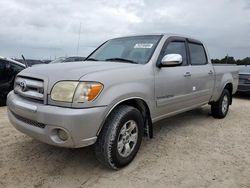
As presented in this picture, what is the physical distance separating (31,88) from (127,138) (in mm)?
1322

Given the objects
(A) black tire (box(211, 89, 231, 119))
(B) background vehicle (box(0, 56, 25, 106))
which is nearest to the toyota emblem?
(B) background vehicle (box(0, 56, 25, 106))

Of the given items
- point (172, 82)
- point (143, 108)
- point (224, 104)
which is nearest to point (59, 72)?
point (143, 108)

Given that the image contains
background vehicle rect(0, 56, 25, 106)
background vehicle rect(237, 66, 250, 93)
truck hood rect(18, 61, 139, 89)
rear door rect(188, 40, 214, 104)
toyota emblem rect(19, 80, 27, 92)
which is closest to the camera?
truck hood rect(18, 61, 139, 89)

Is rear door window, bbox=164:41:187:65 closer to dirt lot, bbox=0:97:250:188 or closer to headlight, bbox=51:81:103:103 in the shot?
dirt lot, bbox=0:97:250:188

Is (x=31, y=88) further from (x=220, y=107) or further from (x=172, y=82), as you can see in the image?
(x=220, y=107)

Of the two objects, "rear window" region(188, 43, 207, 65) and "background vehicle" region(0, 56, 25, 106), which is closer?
"rear window" region(188, 43, 207, 65)

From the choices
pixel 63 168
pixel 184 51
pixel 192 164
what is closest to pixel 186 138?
pixel 192 164

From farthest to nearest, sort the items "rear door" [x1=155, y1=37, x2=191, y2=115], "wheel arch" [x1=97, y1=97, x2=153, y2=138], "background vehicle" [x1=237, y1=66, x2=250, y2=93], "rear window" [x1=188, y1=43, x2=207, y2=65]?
"background vehicle" [x1=237, y1=66, x2=250, y2=93] < "rear window" [x1=188, y1=43, x2=207, y2=65] < "rear door" [x1=155, y1=37, x2=191, y2=115] < "wheel arch" [x1=97, y1=97, x2=153, y2=138]

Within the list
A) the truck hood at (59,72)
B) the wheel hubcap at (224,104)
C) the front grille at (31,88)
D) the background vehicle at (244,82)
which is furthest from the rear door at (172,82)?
the background vehicle at (244,82)

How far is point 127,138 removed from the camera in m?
3.20

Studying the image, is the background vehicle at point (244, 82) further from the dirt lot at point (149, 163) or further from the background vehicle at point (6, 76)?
the background vehicle at point (6, 76)

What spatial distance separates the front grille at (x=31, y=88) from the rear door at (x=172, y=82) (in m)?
1.58

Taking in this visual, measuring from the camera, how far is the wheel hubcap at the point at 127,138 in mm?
3086

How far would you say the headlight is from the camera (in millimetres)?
2658
